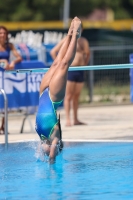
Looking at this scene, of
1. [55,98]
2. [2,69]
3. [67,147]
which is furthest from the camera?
[2,69]

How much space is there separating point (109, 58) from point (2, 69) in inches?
268

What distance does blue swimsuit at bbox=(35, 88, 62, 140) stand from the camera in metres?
9.08

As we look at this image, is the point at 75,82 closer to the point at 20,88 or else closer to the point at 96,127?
the point at 96,127

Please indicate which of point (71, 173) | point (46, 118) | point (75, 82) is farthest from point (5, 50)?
point (71, 173)

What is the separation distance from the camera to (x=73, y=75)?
45.3 ft

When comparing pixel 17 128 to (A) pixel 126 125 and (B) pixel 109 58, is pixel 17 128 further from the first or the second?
(B) pixel 109 58

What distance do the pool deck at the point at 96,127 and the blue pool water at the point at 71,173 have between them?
864mm

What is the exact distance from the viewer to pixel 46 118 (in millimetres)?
9102

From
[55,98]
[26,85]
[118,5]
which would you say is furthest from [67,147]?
[118,5]

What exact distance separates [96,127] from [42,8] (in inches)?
1082

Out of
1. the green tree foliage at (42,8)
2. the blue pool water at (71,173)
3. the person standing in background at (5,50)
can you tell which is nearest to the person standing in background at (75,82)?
the person standing in background at (5,50)

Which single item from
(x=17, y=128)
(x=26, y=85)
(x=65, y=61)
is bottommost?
(x=17, y=128)

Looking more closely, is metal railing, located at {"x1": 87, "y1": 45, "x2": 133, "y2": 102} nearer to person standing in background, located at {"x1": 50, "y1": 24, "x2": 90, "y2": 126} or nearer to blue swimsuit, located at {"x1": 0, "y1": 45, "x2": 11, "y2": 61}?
person standing in background, located at {"x1": 50, "y1": 24, "x2": 90, "y2": 126}

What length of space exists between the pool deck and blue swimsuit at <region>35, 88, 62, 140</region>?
7.55ft
